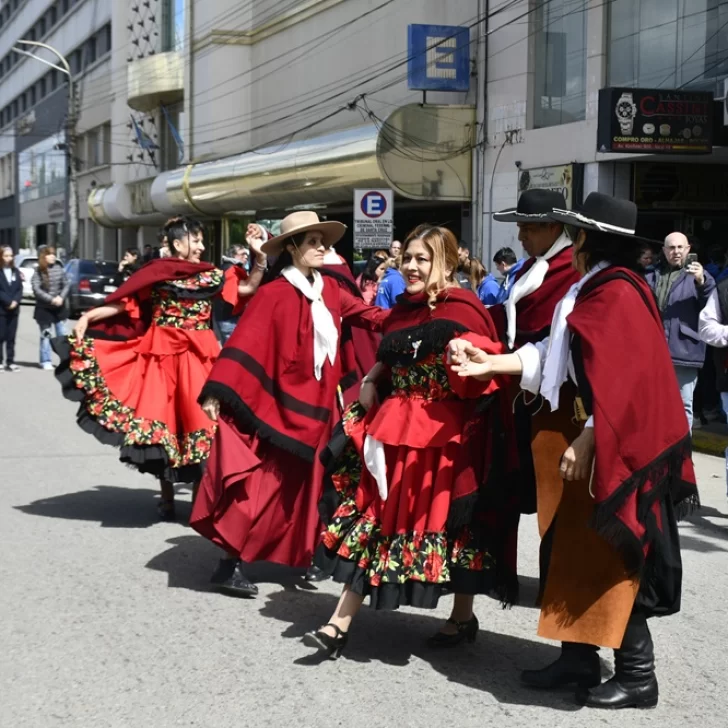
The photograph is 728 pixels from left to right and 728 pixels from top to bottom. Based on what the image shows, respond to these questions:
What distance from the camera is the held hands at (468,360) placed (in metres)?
4.57

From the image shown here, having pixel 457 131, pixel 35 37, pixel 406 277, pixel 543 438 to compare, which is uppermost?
pixel 35 37

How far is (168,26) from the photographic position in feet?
131

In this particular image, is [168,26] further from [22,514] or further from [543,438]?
[543,438]

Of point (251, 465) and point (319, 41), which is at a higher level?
point (319, 41)

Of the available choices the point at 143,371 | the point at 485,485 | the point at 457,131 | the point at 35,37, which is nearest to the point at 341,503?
the point at 485,485

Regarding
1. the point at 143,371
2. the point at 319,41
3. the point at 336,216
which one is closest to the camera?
the point at 143,371

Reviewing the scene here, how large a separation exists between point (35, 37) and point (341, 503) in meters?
65.5

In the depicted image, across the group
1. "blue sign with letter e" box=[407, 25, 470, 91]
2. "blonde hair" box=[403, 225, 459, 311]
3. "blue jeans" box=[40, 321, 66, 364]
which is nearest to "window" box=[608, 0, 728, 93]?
"blue sign with letter e" box=[407, 25, 470, 91]

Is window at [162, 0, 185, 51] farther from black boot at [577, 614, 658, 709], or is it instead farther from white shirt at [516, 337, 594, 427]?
black boot at [577, 614, 658, 709]

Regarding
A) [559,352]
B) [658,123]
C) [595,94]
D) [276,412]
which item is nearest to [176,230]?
[276,412]

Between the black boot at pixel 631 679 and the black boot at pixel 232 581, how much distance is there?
216 cm

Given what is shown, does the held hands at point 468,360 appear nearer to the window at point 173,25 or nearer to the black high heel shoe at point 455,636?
the black high heel shoe at point 455,636

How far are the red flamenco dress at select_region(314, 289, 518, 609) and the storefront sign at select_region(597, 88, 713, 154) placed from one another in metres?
11.4

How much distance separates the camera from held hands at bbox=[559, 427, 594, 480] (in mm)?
4379
